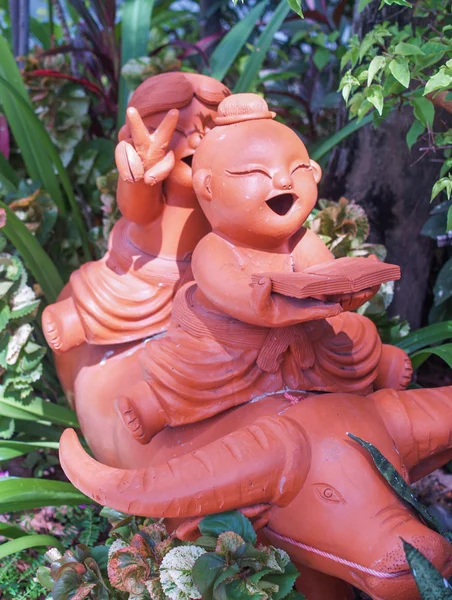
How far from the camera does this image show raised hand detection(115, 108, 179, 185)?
122cm

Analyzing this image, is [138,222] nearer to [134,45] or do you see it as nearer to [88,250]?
[88,250]

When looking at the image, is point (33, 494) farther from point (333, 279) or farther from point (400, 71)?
point (400, 71)

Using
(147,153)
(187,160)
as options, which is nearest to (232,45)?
(187,160)

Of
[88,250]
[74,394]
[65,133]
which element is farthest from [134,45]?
[74,394]

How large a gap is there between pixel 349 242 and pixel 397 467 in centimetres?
82

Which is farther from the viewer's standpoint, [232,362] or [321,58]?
[321,58]

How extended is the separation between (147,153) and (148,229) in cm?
22

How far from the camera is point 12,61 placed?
180cm

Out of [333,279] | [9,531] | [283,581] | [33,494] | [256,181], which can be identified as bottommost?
[9,531]

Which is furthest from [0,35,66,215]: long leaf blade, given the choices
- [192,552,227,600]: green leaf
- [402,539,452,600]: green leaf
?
[402,539,452,600]: green leaf

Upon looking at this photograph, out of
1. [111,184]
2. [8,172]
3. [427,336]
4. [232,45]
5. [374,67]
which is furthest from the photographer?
[232,45]

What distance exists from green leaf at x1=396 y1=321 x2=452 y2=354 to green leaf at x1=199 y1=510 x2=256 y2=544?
0.76m

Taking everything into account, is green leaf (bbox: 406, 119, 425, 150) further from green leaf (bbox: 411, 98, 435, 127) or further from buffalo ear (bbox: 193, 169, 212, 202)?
buffalo ear (bbox: 193, 169, 212, 202)

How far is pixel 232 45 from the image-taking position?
2.20 metres
